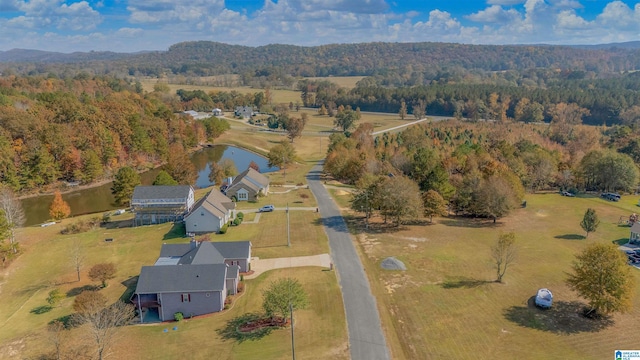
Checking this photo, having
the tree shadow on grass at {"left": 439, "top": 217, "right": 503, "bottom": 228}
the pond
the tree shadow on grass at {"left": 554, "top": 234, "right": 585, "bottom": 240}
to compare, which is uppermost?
the tree shadow on grass at {"left": 554, "top": 234, "right": 585, "bottom": 240}

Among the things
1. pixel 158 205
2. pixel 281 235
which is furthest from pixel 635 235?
pixel 158 205

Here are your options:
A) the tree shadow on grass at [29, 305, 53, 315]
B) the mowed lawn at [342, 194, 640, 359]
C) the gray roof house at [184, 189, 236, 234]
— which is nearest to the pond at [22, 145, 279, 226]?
the gray roof house at [184, 189, 236, 234]

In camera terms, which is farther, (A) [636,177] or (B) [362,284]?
(A) [636,177]

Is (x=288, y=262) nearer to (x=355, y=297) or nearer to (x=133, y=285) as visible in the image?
(x=355, y=297)

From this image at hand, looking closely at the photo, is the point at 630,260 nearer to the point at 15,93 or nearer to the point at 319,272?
the point at 319,272

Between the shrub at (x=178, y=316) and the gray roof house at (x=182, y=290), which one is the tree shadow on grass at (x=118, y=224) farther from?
the shrub at (x=178, y=316)

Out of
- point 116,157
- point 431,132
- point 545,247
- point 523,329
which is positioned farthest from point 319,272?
point 431,132

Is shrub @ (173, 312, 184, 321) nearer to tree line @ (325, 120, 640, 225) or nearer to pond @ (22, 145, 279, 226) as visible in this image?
tree line @ (325, 120, 640, 225)

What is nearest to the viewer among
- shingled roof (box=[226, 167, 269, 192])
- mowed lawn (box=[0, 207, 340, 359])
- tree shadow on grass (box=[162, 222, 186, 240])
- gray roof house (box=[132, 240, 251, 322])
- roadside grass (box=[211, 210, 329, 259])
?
mowed lawn (box=[0, 207, 340, 359])

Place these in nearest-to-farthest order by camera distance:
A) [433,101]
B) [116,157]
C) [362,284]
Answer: [362,284]
[116,157]
[433,101]
